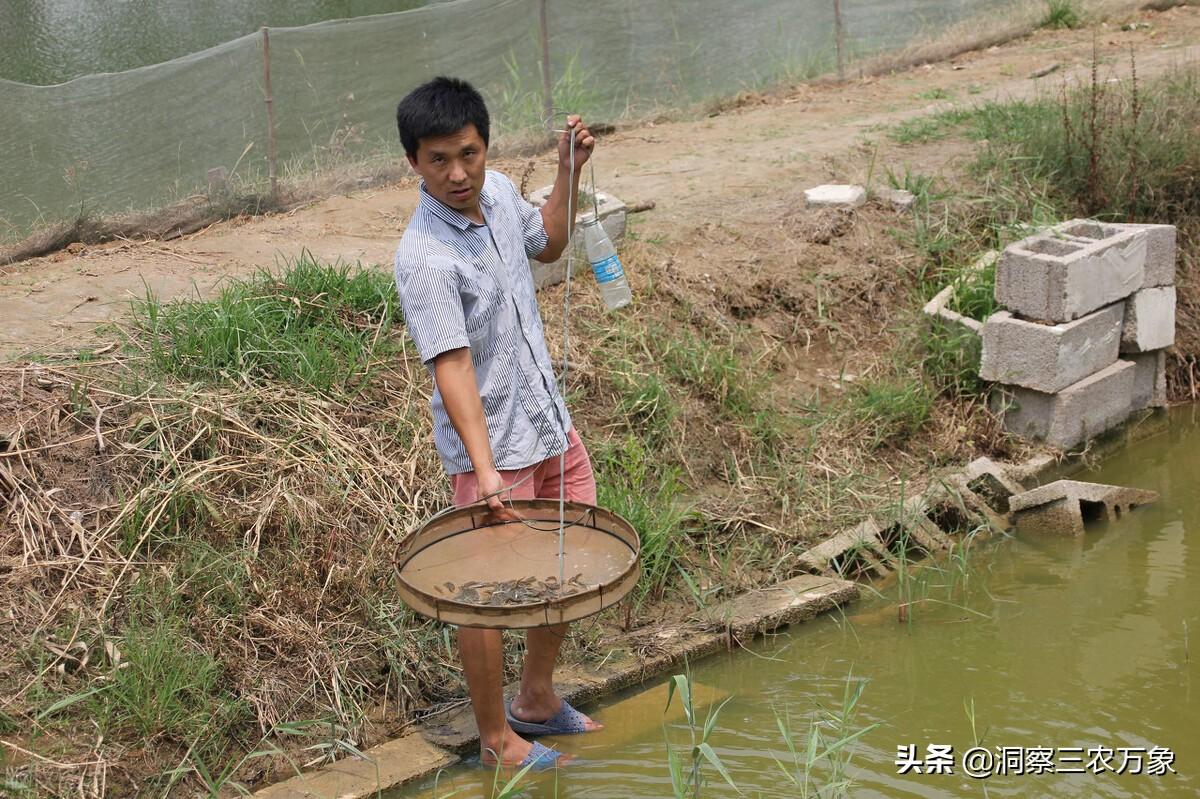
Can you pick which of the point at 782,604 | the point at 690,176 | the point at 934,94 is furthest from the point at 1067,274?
the point at 934,94

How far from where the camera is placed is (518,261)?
388 cm

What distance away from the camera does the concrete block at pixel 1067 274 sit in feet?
20.6

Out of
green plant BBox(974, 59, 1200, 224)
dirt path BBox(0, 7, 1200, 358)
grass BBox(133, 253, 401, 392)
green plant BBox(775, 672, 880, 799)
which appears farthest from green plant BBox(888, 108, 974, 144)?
green plant BBox(775, 672, 880, 799)

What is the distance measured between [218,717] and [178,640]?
0.95 feet

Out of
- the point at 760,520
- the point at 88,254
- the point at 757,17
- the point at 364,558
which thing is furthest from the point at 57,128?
the point at 757,17

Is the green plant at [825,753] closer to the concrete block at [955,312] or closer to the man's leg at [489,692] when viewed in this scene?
the man's leg at [489,692]

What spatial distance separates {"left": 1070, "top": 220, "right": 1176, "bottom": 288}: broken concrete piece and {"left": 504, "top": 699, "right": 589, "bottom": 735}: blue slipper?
13.2 ft

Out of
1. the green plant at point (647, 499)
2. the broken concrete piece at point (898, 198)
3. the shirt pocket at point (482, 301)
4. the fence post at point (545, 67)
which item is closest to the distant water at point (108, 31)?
the fence post at point (545, 67)

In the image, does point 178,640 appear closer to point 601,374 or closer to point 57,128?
point 601,374

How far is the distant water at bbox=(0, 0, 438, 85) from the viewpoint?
1166 cm

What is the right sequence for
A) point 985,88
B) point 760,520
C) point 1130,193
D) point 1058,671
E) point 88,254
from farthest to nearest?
point 985,88, point 1130,193, point 88,254, point 760,520, point 1058,671

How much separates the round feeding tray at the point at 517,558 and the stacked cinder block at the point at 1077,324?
3.39 meters

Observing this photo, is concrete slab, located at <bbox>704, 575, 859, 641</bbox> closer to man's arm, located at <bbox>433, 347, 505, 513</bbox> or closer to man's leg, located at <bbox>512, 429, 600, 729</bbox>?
man's leg, located at <bbox>512, 429, 600, 729</bbox>

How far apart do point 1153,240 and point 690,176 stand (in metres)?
2.88
